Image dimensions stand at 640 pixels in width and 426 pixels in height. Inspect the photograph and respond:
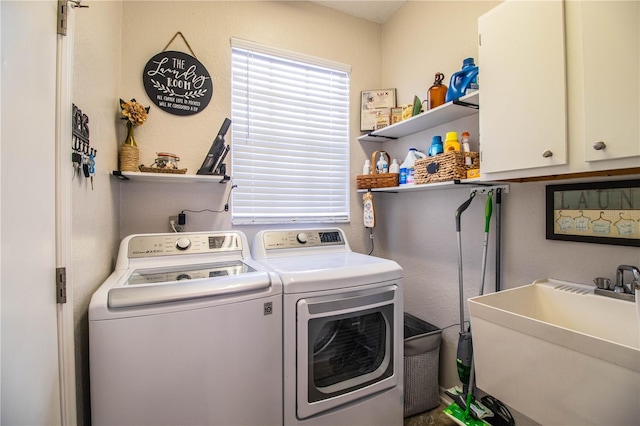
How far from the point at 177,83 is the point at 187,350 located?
163cm

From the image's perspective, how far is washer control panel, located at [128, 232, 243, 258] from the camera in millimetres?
1542

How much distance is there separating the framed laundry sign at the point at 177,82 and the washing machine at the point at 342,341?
1.21 metres

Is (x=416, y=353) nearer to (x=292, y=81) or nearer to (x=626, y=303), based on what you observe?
(x=626, y=303)

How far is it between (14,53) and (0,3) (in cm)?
10

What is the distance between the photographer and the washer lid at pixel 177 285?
3.37ft

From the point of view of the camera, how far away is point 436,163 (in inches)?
65.9

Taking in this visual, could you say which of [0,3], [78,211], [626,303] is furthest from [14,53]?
[626,303]

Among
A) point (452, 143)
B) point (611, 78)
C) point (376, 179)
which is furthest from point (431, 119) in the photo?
point (611, 78)

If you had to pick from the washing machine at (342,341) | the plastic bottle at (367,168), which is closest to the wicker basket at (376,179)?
the plastic bottle at (367,168)

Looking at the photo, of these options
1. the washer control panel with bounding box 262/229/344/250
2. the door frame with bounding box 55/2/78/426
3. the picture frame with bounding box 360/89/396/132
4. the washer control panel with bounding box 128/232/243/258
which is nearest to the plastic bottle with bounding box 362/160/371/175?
the picture frame with bounding box 360/89/396/132

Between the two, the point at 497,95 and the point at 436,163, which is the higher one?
the point at 497,95

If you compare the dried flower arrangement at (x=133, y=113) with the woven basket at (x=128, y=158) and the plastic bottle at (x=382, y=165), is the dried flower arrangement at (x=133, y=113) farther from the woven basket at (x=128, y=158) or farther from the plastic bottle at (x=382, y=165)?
the plastic bottle at (x=382, y=165)

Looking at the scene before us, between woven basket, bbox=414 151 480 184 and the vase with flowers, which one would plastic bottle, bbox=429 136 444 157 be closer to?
woven basket, bbox=414 151 480 184

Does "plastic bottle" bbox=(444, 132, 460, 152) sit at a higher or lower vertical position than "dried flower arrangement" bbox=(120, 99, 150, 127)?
lower
